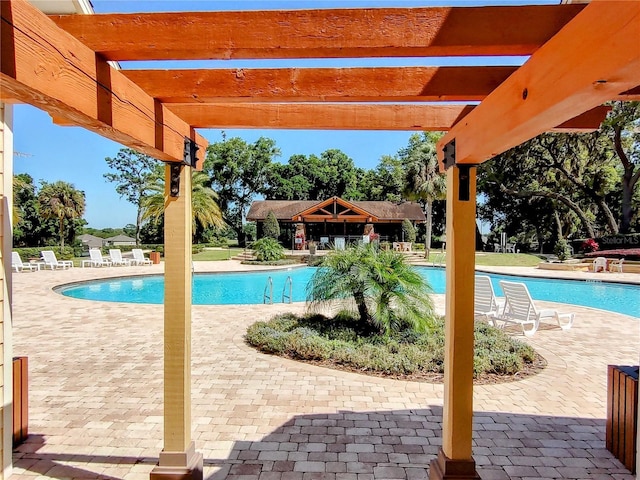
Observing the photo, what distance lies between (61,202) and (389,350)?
25.1 metres

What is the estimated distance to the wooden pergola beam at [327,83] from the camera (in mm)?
2160

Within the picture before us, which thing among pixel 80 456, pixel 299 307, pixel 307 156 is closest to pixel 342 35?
pixel 80 456

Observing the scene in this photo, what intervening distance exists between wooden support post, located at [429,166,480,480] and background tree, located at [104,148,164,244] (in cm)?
3628

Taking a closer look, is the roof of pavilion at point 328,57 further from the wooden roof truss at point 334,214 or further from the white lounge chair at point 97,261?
the wooden roof truss at point 334,214

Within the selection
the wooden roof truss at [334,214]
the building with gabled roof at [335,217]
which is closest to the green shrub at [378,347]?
the building with gabled roof at [335,217]

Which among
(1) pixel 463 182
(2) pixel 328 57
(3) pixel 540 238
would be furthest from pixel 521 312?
(3) pixel 540 238

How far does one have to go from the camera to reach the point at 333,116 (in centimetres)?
277

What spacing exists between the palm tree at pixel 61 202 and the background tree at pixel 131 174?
33.6 ft

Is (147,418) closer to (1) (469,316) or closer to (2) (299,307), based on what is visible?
(1) (469,316)

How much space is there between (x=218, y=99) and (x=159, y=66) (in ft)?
1.40

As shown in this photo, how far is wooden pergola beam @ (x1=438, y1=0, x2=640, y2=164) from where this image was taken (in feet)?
3.62

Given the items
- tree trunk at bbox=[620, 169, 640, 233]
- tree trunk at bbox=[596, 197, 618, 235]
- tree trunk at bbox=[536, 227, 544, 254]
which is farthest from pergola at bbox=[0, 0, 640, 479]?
tree trunk at bbox=[536, 227, 544, 254]

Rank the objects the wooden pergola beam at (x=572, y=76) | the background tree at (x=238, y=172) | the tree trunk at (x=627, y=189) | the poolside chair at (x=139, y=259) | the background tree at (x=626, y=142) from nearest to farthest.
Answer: the wooden pergola beam at (x=572, y=76)
the background tree at (x=626, y=142)
the poolside chair at (x=139, y=259)
the tree trunk at (x=627, y=189)
the background tree at (x=238, y=172)

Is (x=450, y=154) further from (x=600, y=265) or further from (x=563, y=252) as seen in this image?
(x=563, y=252)
